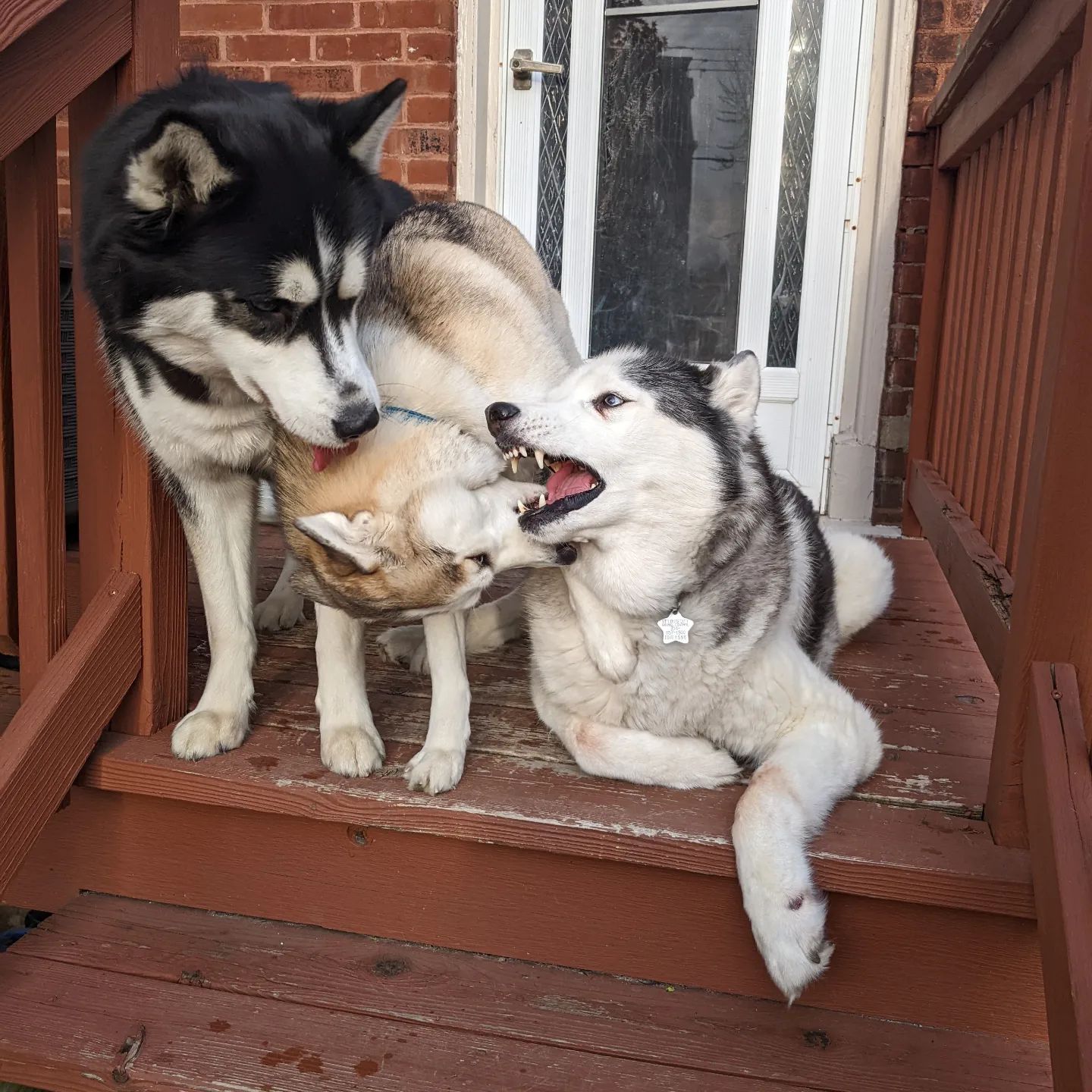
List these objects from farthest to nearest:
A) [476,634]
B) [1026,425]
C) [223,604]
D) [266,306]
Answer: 1. [476,634]
2. [1026,425]
3. [223,604]
4. [266,306]

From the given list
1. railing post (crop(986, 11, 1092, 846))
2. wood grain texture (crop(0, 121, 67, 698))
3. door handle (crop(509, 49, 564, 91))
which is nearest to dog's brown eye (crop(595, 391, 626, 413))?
railing post (crop(986, 11, 1092, 846))

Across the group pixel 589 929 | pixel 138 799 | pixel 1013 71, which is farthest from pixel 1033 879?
pixel 1013 71

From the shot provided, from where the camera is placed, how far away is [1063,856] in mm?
1289

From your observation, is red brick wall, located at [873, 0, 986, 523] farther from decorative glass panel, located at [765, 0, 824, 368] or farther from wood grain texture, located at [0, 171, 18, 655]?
wood grain texture, located at [0, 171, 18, 655]

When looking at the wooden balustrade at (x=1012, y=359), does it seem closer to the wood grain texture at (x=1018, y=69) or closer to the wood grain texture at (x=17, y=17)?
the wood grain texture at (x=1018, y=69)

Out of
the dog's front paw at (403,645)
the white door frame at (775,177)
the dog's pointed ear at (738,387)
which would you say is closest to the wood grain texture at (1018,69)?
the white door frame at (775,177)

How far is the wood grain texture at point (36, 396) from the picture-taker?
1707mm

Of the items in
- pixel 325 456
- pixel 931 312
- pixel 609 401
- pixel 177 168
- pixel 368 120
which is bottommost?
pixel 325 456

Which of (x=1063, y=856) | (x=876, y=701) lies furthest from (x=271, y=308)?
(x=876, y=701)

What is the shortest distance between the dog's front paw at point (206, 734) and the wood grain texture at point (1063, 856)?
148cm

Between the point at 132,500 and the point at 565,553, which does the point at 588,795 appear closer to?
the point at 565,553

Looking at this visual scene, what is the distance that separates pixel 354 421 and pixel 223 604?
0.62 m

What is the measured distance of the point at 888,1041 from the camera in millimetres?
1572

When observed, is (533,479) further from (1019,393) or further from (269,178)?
(1019,393)
